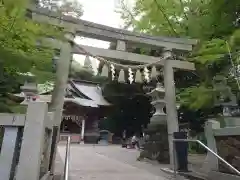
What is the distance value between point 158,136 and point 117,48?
404 cm

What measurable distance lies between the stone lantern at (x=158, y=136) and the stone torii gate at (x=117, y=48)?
1943 mm

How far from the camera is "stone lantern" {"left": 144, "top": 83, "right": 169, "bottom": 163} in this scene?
9.06 meters

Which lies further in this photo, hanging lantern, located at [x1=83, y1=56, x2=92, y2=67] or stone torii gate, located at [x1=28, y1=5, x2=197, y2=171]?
hanging lantern, located at [x1=83, y1=56, x2=92, y2=67]

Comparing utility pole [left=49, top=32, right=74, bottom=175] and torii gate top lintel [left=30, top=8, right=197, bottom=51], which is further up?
torii gate top lintel [left=30, top=8, right=197, bottom=51]

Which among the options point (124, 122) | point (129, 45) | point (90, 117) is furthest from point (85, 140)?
point (129, 45)

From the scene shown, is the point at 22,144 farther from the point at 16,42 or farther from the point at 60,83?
the point at 60,83

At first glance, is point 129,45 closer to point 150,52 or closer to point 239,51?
point 239,51

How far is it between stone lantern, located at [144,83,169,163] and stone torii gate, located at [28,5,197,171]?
194cm

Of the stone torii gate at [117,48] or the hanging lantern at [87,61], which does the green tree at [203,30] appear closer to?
the stone torii gate at [117,48]

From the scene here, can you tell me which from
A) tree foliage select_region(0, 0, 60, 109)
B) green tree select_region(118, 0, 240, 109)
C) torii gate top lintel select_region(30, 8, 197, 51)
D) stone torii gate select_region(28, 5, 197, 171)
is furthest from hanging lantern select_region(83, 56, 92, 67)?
tree foliage select_region(0, 0, 60, 109)

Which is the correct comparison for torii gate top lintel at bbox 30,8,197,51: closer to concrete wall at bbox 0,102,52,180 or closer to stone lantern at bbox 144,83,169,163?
stone lantern at bbox 144,83,169,163

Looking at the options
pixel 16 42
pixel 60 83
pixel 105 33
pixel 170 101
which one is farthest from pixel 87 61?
pixel 16 42

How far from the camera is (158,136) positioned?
9312 mm

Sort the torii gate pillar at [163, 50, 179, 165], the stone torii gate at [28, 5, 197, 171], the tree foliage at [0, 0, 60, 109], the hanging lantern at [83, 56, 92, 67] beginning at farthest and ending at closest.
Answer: the torii gate pillar at [163, 50, 179, 165], the hanging lantern at [83, 56, 92, 67], the stone torii gate at [28, 5, 197, 171], the tree foliage at [0, 0, 60, 109]
